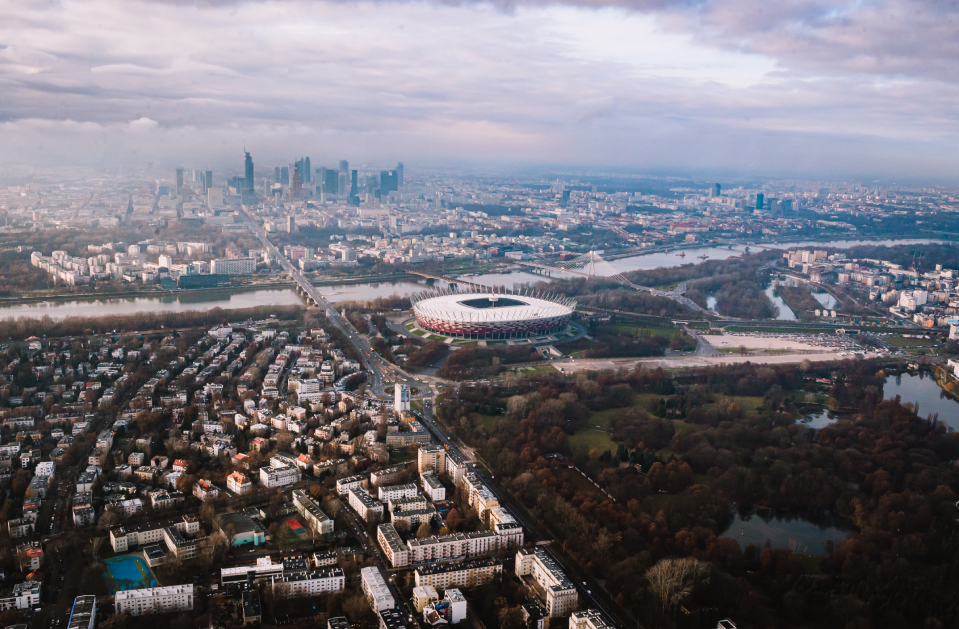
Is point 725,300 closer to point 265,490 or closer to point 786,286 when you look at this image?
point 786,286

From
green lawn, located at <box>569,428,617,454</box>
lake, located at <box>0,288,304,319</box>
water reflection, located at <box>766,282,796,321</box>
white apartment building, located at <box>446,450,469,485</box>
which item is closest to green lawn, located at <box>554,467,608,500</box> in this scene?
green lawn, located at <box>569,428,617,454</box>

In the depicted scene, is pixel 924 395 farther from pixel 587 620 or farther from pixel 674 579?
pixel 587 620

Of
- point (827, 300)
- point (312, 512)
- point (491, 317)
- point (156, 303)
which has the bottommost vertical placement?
point (156, 303)

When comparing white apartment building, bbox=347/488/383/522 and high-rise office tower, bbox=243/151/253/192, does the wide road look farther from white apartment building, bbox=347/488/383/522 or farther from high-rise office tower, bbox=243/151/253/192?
high-rise office tower, bbox=243/151/253/192

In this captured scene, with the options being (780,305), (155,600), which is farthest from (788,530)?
(780,305)

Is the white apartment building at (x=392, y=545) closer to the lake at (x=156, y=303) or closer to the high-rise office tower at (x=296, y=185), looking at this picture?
the lake at (x=156, y=303)

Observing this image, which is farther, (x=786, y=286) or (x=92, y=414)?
(x=786, y=286)

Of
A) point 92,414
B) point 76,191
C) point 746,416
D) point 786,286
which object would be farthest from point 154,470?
point 76,191
